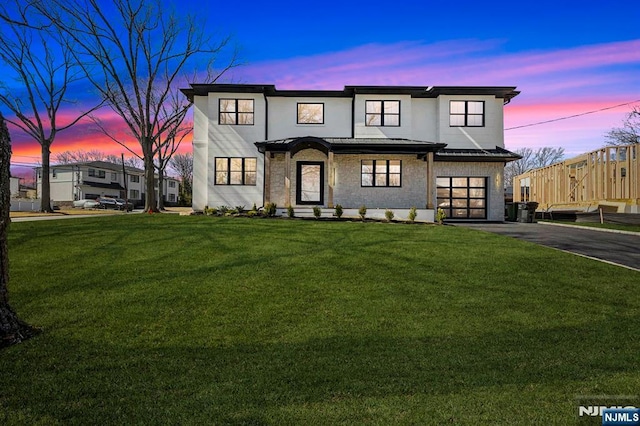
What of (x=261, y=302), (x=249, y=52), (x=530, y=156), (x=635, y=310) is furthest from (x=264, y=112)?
(x=530, y=156)

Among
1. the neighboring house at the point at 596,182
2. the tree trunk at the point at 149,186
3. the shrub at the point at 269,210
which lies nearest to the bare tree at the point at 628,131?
the neighboring house at the point at 596,182

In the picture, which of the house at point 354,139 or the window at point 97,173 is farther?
the window at point 97,173

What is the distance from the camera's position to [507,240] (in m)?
11.2

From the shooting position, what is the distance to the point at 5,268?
15.0 ft

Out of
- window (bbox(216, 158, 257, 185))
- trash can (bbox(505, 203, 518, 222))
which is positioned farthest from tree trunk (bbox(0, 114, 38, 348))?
trash can (bbox(505, 203, 518, 222))

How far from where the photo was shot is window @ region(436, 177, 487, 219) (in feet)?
68.7

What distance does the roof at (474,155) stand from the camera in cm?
1973

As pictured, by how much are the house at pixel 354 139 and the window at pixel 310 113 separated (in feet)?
0.19

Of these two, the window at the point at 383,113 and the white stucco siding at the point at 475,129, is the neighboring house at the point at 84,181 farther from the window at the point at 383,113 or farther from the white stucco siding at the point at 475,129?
the white stucco siding at the point at 475,129

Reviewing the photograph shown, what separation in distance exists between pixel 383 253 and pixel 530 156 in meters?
87.4

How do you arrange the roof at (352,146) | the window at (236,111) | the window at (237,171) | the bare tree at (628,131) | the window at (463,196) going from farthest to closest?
the bare tree at (628,131) → the window at (463,196) → the window at (236,111) → the window at (237,171) → the roof at (352,146)

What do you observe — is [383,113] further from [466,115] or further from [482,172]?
[482,172]

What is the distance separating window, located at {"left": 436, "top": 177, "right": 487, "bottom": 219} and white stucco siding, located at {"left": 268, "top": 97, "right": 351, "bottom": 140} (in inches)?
248

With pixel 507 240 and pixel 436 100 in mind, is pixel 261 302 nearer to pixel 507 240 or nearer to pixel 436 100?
pixel 507 240
